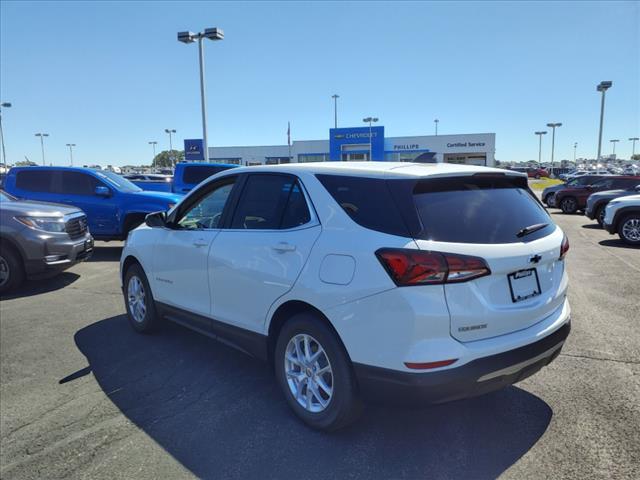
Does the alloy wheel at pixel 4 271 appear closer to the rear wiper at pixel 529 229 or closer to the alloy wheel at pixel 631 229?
the rear wiper at pixel 529 229

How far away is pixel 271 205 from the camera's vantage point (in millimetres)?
3682

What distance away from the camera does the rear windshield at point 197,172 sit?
1359cm

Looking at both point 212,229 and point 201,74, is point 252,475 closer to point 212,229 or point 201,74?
point 212,229

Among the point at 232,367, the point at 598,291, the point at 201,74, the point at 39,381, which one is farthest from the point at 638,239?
the point at 201,74

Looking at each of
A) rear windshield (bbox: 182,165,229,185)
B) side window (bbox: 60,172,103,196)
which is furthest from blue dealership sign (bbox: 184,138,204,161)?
side window (bbox: 60,172,103,196)

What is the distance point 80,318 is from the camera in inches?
237

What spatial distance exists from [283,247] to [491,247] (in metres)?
1.38

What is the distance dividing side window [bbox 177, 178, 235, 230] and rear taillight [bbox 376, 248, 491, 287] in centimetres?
201

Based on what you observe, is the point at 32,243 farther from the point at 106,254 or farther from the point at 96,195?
the point at 106,254

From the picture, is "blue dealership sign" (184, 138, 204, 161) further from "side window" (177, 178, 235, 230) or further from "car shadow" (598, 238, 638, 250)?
"side window" (177, 178, 235, 230)

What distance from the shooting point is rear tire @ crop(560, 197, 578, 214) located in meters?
20.2

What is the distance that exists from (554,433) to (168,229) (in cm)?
372

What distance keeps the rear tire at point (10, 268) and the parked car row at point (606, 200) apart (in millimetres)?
12647

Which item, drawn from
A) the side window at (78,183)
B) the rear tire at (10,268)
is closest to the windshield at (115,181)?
the side window at (78,183)
